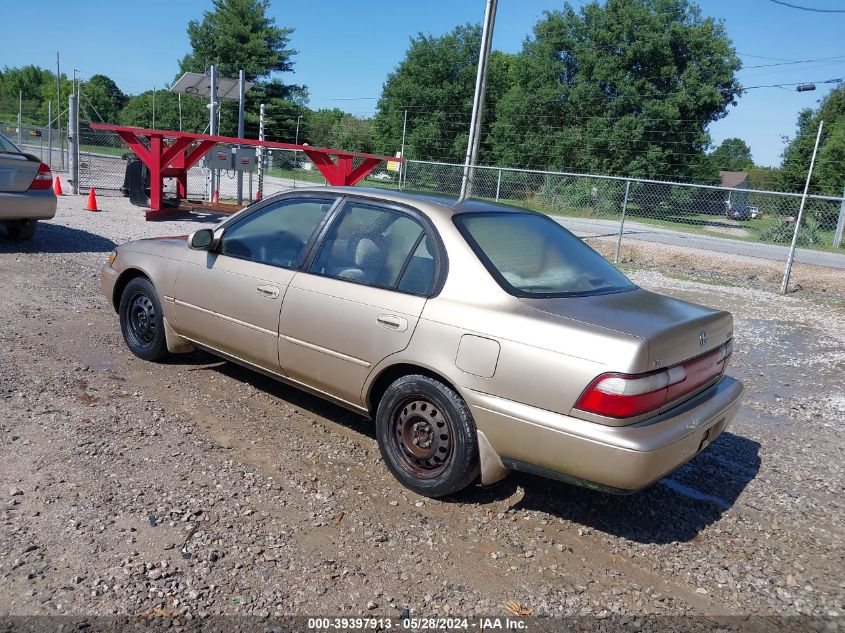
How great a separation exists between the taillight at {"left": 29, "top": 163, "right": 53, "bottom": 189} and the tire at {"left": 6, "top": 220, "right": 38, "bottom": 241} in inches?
28.3

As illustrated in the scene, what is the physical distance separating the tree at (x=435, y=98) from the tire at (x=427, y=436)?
44507 mm

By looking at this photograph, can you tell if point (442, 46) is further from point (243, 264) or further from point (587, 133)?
point (243, 264)

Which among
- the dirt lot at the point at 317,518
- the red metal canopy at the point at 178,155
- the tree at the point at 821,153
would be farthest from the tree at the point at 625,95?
the dirt lot at the point at 317,518

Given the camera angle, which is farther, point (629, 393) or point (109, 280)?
point (109, 280)

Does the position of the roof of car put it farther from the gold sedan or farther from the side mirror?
the side mirror

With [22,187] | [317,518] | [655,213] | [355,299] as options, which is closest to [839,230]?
[655,213]

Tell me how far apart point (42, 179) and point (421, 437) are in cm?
753

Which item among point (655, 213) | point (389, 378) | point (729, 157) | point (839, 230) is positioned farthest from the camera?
point (729, 157)

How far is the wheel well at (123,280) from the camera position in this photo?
5.16 metres

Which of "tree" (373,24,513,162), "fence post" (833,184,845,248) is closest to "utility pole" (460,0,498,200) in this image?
"fence post" (833,184,845,248)

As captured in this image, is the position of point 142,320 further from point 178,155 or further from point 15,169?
point 178,155

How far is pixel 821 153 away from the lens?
39.9m

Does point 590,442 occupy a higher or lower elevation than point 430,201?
lower

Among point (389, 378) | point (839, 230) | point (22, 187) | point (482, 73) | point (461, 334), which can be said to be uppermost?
point (482, 73)
